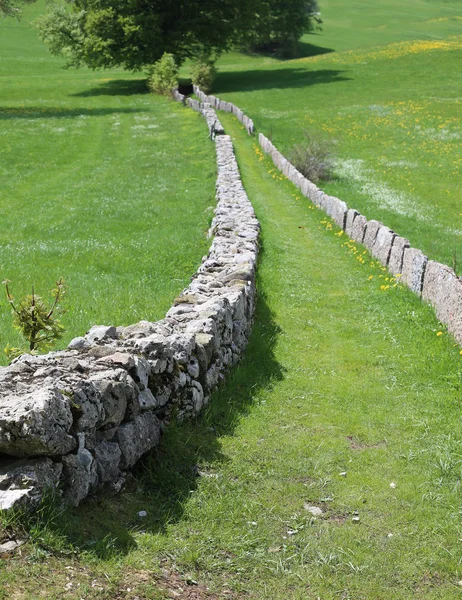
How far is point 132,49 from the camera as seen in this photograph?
5406 cm

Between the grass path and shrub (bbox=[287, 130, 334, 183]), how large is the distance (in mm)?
18184

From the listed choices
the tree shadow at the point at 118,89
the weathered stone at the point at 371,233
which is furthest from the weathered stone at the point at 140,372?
the tree shadow at the point at 118,89

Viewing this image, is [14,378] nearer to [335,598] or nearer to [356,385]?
[335,598]

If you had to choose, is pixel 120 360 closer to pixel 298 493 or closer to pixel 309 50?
pixel 298 493

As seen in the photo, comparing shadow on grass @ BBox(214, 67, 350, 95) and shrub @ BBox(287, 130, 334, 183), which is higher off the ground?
shadow on grass @ BBox(214, 67, 350, 95)

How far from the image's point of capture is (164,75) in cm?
5425

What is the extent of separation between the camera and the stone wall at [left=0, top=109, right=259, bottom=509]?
5.72m

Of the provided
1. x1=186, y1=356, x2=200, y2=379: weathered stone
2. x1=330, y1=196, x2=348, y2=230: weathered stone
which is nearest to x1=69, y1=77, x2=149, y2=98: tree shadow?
x1=330, y1=196, x2=348, y2=230: weathered stone

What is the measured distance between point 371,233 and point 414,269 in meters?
4.07

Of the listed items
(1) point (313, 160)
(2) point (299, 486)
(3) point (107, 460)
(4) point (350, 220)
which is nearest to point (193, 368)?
(2) point (299, 486)

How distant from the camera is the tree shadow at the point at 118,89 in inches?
2253

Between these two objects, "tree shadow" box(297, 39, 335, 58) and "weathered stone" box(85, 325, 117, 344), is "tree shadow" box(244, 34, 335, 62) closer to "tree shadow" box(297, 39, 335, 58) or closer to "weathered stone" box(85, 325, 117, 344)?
"tree shadow" box(297, 39, 335, 58)

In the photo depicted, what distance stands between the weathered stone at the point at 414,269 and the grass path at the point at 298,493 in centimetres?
193

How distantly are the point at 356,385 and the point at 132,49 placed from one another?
49.1m
